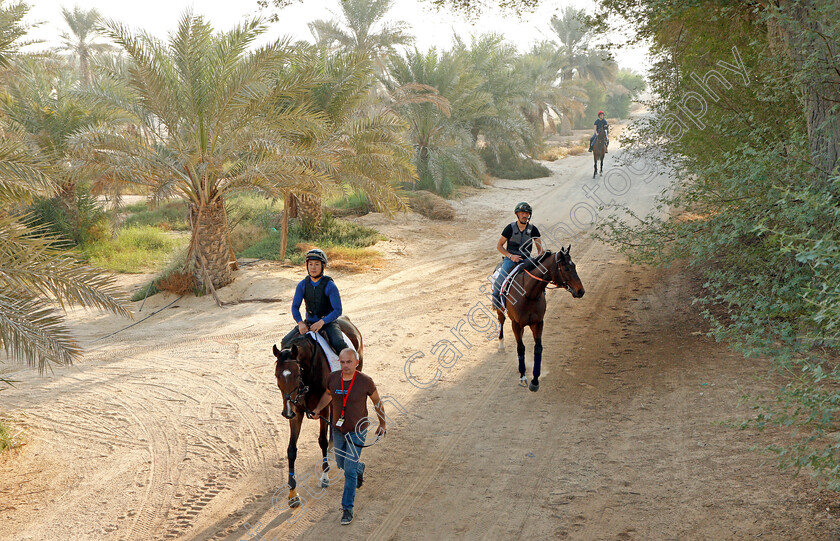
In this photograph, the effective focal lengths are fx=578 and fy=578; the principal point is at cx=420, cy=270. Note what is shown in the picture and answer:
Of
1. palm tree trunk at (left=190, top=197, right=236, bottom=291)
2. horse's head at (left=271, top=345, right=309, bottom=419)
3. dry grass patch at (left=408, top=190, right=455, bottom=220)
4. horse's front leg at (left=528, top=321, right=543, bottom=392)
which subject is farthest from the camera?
dry grass patch at (left=408, top=190, right=455, bottom=220)

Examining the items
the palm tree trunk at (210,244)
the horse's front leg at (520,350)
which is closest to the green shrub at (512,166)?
the palm tree trunk at (210,244)

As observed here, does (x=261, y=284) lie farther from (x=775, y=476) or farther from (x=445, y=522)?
(x=775, y=476)

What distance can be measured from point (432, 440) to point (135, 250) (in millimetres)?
15016

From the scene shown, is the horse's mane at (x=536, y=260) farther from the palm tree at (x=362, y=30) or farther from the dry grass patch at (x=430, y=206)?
the palm tree at (x=362, y=30)

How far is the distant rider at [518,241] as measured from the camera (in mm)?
9000

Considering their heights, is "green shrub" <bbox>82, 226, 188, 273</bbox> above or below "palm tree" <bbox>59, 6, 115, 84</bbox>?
below

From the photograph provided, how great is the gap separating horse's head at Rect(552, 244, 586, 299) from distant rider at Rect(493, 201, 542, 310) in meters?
0.99

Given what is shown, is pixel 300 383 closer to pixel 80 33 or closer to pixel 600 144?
pixel 600 144

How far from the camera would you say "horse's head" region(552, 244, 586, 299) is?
772 cm

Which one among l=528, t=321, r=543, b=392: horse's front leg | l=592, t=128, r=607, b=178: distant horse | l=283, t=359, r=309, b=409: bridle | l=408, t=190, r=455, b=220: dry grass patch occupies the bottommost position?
l=528, t=321, r=543, b=392: horse's front leg

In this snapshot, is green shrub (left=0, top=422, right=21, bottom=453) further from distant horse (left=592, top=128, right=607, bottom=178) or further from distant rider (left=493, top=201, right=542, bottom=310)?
distant horse (left=592, top=128, right=607, bottom=178)

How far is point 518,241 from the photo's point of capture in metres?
9.16

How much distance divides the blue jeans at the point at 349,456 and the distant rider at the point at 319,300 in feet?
3.82

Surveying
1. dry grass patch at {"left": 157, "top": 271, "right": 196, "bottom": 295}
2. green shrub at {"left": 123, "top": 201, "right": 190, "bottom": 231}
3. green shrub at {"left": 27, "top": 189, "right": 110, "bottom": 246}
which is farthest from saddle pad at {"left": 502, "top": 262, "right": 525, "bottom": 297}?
green shrub at {"left": 123, "top": 201, "right": 190, "bottom": 231}
